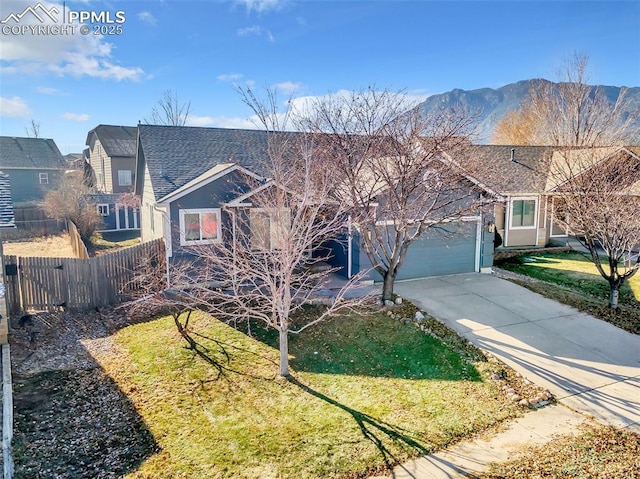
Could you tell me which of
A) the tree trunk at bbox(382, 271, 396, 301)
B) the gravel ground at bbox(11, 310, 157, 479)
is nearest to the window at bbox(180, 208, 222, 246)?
the gravel ground at bbox(11, 310, 157, 479)

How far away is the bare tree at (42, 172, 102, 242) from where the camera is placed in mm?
23359

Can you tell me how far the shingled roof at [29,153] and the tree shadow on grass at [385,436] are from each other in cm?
4211

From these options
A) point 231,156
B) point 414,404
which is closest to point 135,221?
point 231,156

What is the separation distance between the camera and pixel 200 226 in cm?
1419

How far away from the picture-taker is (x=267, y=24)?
14945 millimetres

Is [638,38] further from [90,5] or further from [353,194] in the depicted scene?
[90,5]

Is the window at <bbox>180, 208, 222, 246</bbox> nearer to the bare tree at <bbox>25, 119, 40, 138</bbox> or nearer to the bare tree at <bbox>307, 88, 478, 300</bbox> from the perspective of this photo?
the bare tree at <bbox>307, 88, 478, 300</bbox>

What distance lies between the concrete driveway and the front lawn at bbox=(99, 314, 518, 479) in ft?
3.79

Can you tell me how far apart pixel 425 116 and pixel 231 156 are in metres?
9.56

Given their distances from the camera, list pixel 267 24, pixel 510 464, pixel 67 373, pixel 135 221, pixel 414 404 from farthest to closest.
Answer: pixel 135 221 → pixel 267 24 → pixel 67 373 → pixel 414 404 → pixel 510 464

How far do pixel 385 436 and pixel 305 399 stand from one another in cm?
172

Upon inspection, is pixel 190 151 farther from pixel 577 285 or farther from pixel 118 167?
pixel 118 167

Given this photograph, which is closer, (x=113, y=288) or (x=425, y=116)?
(x=425, y=116)

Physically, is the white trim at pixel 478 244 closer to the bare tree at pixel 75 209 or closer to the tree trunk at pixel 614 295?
the tree trunk at pixel 614 295
